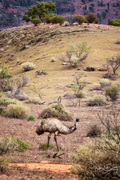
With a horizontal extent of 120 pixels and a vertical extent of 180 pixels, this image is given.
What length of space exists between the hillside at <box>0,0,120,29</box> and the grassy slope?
4620 cm

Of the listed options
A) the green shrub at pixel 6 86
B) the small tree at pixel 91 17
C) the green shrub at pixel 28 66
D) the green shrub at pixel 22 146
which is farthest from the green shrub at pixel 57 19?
the green shrub at pixel 22 146

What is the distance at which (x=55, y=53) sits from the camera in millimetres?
37375

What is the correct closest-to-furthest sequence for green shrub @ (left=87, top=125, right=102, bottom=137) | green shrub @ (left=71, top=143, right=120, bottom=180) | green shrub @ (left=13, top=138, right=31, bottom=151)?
green shrub @ (left=71, top=143, right=120, bottom=180) → green shrub @ (left=13, top=138, right=31, bottom=151) → green shrub @ (left=87, top=125, right=102, bottom=137)

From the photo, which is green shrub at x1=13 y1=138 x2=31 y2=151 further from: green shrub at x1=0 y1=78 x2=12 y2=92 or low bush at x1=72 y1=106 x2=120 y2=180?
green shrub at x1=0 y1=78 x2=12 y2=92

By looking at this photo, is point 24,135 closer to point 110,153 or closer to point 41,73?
point 110,153

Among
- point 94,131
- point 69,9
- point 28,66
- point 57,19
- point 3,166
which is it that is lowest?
point 28,66

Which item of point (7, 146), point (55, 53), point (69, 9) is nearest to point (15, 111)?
point (7, 146)

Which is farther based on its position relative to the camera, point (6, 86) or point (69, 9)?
point (69, 9)

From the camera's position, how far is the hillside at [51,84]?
4.72 meters

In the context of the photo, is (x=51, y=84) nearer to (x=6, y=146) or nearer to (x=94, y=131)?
(x=94, y=131)

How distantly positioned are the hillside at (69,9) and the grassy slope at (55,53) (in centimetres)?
4620

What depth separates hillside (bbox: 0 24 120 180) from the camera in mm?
4723

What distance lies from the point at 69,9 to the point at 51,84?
103 metres

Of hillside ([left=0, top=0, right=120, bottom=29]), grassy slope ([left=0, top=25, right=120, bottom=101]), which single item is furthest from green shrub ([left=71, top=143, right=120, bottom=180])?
hillside ([left=0, top=0, right=120, bottom=29])
